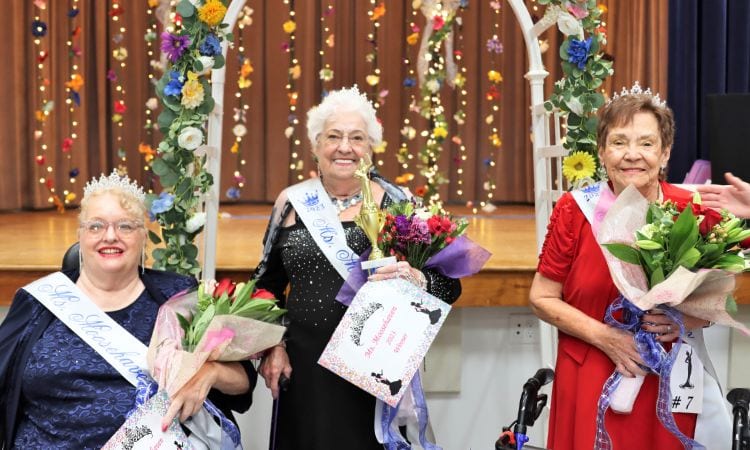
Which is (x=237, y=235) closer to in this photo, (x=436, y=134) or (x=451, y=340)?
(x=451, y=340)

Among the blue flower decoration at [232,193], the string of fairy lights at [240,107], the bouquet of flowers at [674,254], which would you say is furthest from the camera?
the string of fairy lights at [240,107]

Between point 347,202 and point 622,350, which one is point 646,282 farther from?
point 347,202

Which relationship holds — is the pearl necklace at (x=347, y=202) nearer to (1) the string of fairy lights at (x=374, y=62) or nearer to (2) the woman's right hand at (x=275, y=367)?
(2) the woman's right hand at (x=275, y=367)

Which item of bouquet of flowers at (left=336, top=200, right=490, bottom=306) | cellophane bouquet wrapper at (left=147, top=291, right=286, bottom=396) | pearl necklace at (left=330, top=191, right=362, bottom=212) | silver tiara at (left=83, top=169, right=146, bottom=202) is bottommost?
cellophane bouquet wrapper at (left=147, top=291, right=286, bottom=396)

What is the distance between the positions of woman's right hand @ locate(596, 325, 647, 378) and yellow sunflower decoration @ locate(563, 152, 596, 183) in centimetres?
76

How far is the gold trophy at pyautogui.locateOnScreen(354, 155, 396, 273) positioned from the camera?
80.3 inches

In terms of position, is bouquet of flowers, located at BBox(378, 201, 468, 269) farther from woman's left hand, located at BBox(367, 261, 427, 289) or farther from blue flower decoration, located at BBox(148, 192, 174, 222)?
blue flower decoration, located at BBox(148, 192, 174, 222)

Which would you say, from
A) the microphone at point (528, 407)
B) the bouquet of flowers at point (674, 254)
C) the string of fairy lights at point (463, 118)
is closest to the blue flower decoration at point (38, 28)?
the string of fairy lights at point (463, 118)

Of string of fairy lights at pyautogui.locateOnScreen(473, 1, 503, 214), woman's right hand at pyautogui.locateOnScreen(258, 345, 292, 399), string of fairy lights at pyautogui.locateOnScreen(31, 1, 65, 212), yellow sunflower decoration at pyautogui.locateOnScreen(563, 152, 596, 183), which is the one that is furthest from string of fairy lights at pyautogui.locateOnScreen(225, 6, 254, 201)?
woman's right hand at pyautogui.locateOnScreen(258, 345, 292, 399)

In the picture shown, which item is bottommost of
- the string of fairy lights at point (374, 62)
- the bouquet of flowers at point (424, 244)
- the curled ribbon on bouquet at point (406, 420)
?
the curled ribbon on bouquet at point (406, 420)

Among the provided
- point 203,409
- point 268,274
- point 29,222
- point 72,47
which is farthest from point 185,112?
Answer: point 72,47

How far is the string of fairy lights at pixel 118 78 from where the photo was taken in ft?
20.8

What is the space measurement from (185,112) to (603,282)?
4.33ft

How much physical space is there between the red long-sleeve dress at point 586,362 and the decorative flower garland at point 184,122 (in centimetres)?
109
